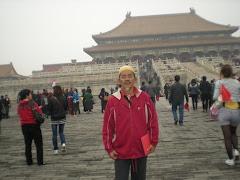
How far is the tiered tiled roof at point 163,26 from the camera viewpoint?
36188mm

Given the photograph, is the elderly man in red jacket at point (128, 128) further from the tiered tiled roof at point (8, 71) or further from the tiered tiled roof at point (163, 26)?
the tiered tiled roof at point (8, 71)

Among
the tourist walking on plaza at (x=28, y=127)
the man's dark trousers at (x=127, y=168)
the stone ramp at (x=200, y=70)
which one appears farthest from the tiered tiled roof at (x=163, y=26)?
the man's dark trousers at (x=127, y=168)

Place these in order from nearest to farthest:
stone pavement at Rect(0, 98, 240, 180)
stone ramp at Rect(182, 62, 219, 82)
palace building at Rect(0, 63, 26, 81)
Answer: stone pavement at Rect(0, 98, 240, 180), stone ramp at Rect(182, 62, 219, 82), palace building at Rect(0, 63, 26, 81)

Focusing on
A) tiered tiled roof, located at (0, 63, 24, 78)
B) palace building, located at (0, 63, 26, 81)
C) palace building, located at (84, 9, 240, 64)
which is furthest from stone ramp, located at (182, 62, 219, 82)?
tiered tiled roof, located at (0, 63, 24, 78)

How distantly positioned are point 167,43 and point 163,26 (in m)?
6.39

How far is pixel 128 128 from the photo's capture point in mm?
2123

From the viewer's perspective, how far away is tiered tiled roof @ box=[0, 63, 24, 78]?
4022 cm

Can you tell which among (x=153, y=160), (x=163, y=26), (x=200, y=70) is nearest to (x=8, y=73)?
(x=163, y=26)

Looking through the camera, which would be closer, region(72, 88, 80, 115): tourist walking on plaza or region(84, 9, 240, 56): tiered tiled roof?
region(72, 88, 80, 115): tourist walking on plaza

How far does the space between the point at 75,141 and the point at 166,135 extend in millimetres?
2563

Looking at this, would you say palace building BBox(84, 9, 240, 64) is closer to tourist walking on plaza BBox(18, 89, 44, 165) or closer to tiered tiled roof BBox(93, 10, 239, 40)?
tiered tiled roof BBox(93, 10, 239, 40)

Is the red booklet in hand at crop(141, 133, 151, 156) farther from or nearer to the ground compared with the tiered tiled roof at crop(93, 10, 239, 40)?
nearer to the ground

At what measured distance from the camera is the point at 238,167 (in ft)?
10.7

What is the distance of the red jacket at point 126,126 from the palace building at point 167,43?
3050 cm
